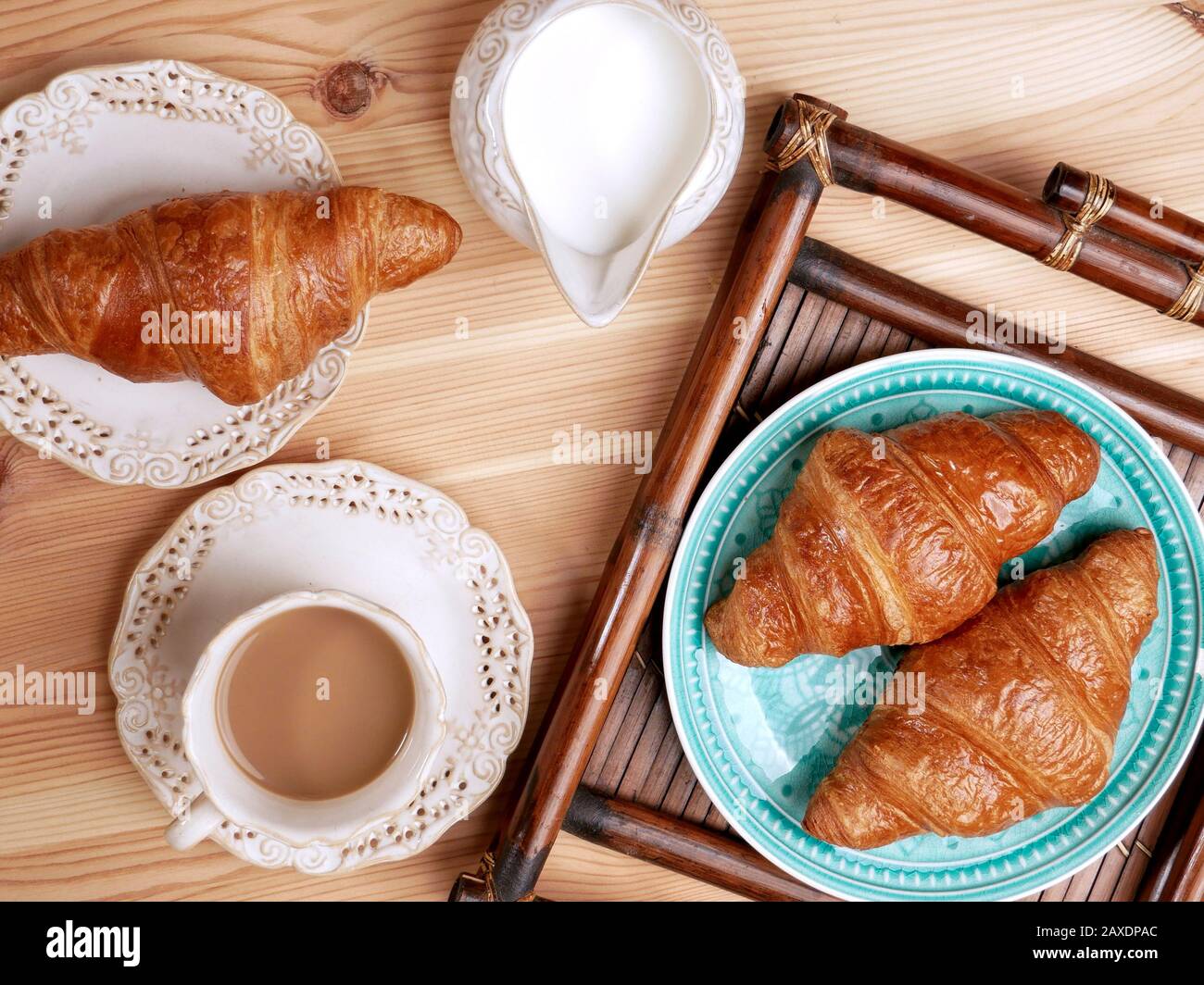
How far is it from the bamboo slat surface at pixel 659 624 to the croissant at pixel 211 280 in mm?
431

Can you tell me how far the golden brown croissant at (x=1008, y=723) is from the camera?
105cm

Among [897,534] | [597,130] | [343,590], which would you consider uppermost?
[597,130]

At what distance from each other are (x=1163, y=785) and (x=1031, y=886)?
205mm

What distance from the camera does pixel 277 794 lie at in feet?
3.34

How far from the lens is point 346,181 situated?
1113 millimetres

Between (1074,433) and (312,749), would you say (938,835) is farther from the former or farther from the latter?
(312,749)

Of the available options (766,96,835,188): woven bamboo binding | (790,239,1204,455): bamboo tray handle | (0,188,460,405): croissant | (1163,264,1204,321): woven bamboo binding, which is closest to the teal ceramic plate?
(790,239,1204,455): bamboo tray handle

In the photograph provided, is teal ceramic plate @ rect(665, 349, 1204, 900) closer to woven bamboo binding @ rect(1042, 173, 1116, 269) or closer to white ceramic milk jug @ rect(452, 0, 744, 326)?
woven bamboo binding @ rect(1042, 173, 1116, 269)

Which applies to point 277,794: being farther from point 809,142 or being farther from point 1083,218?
point 1083,218

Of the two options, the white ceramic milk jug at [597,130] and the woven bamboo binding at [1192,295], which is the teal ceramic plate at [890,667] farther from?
the white ceramic milk jug at [597,130]

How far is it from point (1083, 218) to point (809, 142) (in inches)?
13.2

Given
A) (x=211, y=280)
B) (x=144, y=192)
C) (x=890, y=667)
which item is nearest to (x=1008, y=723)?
(x=890, y=667)

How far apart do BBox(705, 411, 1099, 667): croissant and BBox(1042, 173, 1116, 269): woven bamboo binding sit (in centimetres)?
20

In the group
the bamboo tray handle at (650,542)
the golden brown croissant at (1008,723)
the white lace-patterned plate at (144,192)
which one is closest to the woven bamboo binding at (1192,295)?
the golden brown croissant at (1008,723)
